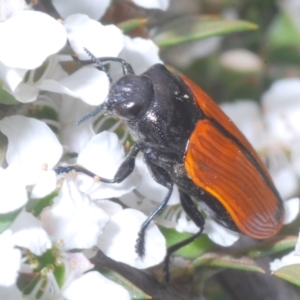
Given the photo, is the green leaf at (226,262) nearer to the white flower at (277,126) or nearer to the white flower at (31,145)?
the white flower at (31,145)

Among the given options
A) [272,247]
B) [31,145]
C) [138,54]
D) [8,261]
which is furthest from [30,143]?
[272,247]

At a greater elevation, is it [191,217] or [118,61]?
[118,61]

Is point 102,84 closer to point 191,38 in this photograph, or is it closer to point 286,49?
point 191,38

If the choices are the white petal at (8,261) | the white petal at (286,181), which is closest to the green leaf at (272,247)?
the white petal at (8,261)

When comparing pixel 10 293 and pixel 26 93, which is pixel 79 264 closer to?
pixel 10 293

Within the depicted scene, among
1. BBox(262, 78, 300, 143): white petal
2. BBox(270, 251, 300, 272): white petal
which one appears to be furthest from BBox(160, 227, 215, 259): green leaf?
BBox(262, 78, 300, 143): white petal

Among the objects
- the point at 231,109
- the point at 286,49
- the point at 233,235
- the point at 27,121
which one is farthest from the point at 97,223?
the point at 286,49

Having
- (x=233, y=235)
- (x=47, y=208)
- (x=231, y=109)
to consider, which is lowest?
(x=231, y=109)

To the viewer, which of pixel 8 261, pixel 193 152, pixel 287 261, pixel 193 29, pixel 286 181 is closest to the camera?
pixel 8 261
